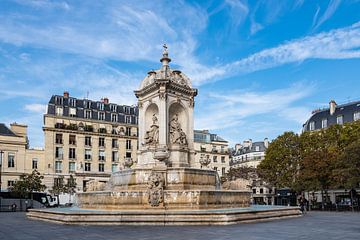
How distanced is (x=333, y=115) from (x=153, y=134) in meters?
60.8

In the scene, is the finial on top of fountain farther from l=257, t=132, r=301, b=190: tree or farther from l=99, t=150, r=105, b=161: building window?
l=99, t=150, r=105, b=161: building window

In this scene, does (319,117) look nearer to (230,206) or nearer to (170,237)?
(230,206)

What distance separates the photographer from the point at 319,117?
273ft

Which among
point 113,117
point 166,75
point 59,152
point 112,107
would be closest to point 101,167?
point 59,152

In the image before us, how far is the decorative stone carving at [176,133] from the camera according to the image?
2762 centimetres

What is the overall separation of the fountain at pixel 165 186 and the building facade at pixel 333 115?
55141mm

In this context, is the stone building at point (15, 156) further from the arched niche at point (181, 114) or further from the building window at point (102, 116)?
the arched niche at point (181, 114)

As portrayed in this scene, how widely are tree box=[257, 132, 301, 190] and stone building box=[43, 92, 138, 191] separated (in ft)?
97.0

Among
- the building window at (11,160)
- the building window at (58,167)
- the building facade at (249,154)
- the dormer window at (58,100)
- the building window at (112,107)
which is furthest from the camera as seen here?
the building facade at (249,154)

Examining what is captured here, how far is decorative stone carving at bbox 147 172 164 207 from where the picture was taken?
21.2m

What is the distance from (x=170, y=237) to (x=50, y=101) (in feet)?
239

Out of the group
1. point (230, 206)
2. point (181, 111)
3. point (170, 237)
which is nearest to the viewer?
point (170, 237)

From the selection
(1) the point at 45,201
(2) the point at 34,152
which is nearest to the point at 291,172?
(1) the point at 45,201

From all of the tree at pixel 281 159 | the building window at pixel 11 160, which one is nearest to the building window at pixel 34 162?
the building window at pixel 11 160
